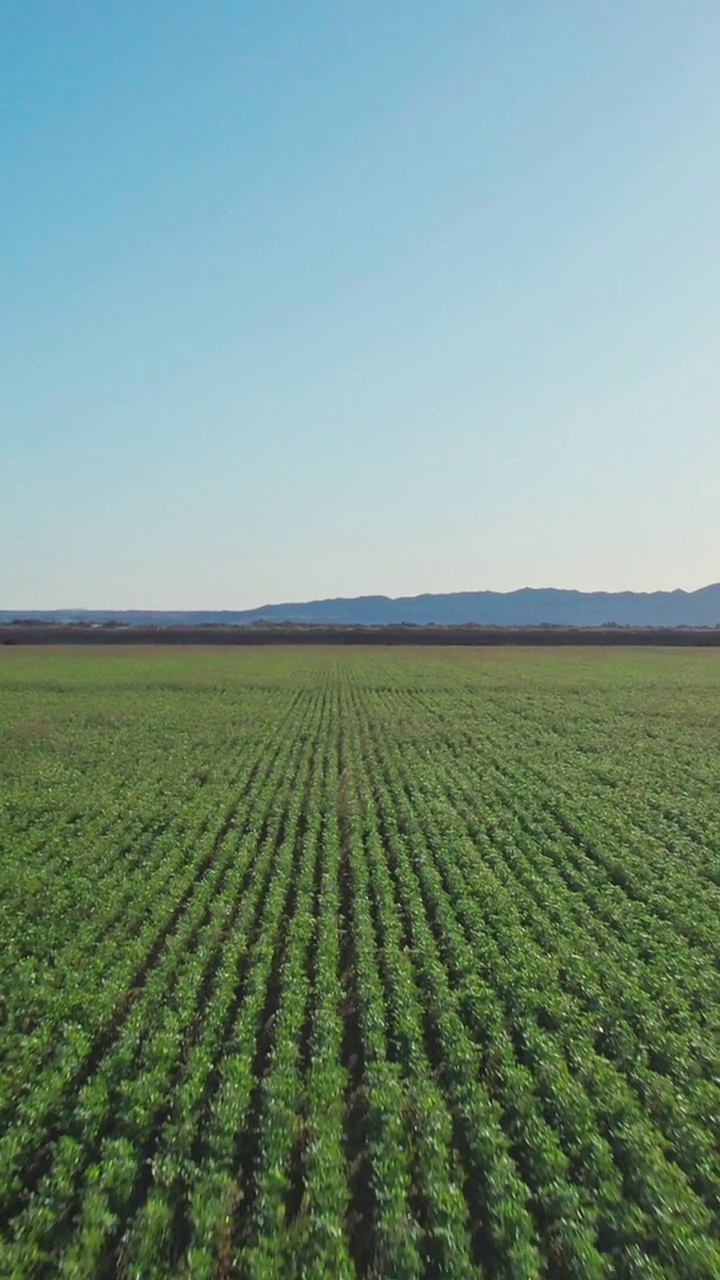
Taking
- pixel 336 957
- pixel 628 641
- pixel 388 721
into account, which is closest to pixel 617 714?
pixel 388 721

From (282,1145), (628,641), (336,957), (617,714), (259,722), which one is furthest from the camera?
(628,641)

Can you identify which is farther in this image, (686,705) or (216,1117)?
(686,705)

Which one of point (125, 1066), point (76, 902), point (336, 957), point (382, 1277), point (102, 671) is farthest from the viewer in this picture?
point (102, 671)

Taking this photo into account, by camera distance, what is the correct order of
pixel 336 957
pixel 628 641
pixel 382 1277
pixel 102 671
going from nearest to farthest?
pixel 382 1277 < pixel 336 957 < pixel 102 671 < pixel 628 641

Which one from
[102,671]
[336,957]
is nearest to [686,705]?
[336,957]

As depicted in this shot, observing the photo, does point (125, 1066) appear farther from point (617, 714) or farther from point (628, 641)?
point (628, 641)

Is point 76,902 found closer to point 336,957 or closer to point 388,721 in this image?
point 336,957
